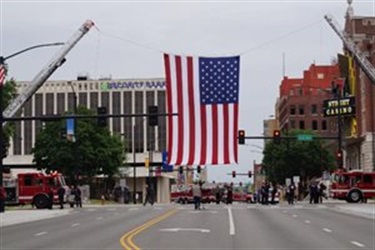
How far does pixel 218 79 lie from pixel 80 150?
180 ft

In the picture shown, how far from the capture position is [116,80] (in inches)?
6368

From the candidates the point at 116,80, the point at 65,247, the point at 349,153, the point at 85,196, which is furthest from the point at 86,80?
the point at 65,247

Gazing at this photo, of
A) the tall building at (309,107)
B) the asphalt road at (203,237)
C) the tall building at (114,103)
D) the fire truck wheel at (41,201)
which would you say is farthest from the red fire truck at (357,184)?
the tall building at (309,107)

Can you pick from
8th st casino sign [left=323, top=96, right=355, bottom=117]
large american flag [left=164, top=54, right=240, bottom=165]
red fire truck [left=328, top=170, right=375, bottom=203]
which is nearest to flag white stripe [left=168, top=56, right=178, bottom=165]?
large american flag [left=164, top=54, right=240, bottom=165]

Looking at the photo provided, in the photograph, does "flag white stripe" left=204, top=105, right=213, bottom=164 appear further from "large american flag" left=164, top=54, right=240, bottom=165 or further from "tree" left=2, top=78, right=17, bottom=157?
"tree" left=2, top=78, right=17, bottom=157

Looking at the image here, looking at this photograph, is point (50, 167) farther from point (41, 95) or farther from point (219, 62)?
point (41, 95)

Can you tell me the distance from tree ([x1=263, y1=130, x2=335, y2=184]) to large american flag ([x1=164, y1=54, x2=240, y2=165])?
8108cm

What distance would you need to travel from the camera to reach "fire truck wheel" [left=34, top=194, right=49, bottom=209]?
59.3 metres

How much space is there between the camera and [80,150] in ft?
281

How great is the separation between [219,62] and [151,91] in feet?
400

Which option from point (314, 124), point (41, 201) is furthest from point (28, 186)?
point (314, 124)

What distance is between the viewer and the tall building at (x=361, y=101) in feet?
302

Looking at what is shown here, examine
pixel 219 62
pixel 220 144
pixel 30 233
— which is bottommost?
pixel 30 233

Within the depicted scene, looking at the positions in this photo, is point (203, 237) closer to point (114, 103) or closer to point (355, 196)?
point (355, 196)
